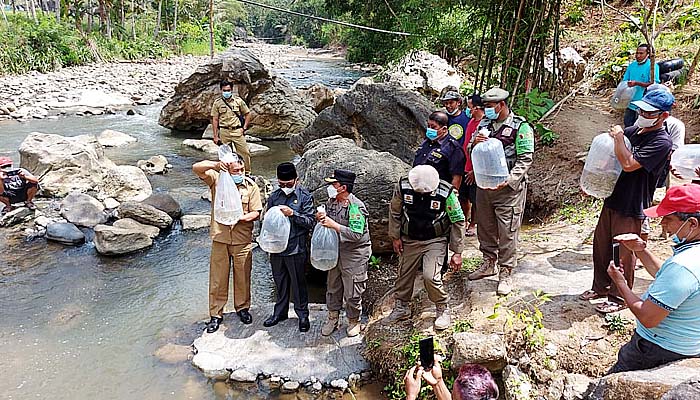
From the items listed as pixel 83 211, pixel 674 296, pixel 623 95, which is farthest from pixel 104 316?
pixel 623 95

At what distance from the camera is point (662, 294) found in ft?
8.43

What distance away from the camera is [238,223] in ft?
17.1

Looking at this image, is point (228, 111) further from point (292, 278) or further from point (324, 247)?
point (324, 247)

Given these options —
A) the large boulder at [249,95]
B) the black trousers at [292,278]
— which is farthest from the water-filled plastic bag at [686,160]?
the large boulder at [249,95]

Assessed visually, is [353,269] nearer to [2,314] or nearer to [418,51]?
[2,314]

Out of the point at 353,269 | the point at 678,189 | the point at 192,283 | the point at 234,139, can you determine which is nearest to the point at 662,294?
the point at 678,189

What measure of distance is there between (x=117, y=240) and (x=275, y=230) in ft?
12.0

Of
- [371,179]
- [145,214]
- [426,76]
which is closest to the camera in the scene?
[371,179]

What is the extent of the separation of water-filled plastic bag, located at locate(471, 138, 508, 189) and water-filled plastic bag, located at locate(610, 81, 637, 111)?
374 cm

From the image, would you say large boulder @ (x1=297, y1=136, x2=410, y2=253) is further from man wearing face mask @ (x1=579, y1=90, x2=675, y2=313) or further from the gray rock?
the gray rock

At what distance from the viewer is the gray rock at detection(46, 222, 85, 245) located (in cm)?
788

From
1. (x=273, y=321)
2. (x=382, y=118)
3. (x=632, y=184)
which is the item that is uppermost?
(x=632, y=184)

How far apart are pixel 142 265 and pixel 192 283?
101 cm

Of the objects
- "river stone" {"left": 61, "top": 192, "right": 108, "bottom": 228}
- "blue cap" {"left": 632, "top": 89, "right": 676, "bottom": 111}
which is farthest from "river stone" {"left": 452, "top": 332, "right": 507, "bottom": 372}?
"river stone" {"left": 61, "top": 192, "right": 108, "bottom": 228}
